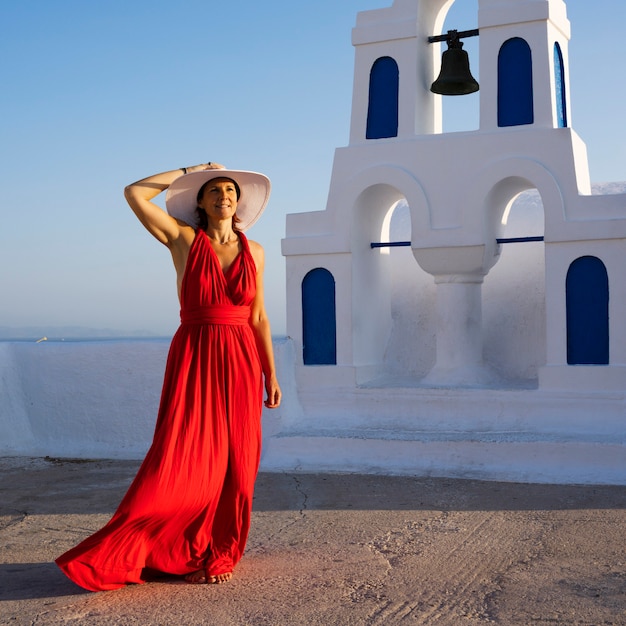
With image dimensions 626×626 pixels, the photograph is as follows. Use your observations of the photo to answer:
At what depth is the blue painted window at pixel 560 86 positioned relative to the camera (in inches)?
320

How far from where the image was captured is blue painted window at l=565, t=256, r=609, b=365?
25.3 feet

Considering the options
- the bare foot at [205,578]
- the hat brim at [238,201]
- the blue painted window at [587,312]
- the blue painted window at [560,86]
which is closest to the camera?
the bare foot at [205,578]

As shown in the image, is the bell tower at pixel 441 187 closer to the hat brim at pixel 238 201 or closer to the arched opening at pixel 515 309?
the arched opening at pixel 515 309

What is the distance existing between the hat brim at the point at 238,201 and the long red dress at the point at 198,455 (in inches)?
9.8

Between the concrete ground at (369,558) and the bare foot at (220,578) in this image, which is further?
the bare foot at (220,578)

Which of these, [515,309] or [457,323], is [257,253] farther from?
[515,309]

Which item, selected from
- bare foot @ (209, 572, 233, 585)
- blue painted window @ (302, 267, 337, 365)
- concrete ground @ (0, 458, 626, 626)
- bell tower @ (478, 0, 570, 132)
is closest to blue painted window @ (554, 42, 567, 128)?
bell tower @ (478, 0, 570, 132)

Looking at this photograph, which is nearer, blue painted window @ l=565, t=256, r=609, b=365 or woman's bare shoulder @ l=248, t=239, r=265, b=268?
woman's bare shoulder @ l=248, t=239, r=265, b=268

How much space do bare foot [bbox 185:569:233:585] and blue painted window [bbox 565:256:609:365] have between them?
4383 millimetres

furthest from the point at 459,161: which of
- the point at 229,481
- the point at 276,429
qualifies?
the point at 229,481

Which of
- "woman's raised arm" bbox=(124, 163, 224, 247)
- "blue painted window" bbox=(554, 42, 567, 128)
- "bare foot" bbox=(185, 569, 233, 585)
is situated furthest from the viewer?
"blue painted window" bbox=(554, 42, 567, 128)

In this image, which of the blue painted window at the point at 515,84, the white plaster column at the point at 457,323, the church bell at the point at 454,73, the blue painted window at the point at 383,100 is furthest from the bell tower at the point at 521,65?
the white plaster column at the point at 457,323

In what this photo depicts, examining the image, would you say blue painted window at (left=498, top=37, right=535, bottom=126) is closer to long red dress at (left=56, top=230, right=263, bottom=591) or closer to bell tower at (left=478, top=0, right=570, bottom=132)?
bell tower at (left=478, top=0, right=570, bottom=132)

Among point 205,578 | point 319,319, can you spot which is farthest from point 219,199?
point 319,319
